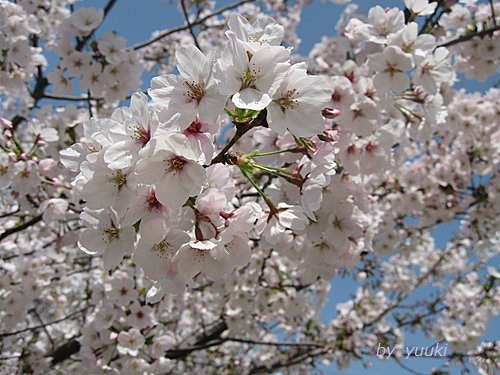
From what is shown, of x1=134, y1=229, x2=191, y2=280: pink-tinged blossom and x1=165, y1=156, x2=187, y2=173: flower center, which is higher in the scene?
x1=165, y1=156, x2=187, y2=173: flower center

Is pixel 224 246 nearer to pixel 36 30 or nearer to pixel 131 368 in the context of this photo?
pixel 131 368

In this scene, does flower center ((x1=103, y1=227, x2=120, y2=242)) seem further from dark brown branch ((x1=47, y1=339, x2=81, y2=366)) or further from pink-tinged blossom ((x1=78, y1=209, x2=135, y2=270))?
dark brown branch ((x1=47, y1=339, x2=81, y2=366))

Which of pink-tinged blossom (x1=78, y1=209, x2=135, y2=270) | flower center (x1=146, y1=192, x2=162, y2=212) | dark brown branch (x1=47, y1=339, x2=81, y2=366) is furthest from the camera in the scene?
dark brown branch (x1=47, y1=339, x2=81, y2=366)

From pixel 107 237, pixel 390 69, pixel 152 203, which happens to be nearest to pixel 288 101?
pixel 152 203

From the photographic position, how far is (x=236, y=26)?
1415 mm

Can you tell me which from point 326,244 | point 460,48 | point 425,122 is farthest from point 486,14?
point 326,244

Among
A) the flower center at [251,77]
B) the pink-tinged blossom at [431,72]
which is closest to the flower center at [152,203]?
the flower center at [251,77]

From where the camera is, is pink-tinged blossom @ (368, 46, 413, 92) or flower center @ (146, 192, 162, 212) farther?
pink-tinged blossom @ (368, 46, 413, 92)

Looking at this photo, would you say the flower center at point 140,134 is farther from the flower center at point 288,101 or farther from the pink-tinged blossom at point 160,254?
the flower center at point 288,101

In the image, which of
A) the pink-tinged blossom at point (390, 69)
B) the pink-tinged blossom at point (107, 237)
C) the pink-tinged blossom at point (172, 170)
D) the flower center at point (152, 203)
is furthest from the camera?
the pink-tinged blossom at point (390, 69)

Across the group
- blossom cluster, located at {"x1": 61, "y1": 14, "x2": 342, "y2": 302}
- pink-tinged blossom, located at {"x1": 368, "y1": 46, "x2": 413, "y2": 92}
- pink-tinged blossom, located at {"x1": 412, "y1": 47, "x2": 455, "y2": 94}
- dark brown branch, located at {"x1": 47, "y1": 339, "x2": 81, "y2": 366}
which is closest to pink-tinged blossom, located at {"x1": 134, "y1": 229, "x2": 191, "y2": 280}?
blossom cluster, located at {"x1": 61, "y1": 14, "x2": 342, "y2": 302}

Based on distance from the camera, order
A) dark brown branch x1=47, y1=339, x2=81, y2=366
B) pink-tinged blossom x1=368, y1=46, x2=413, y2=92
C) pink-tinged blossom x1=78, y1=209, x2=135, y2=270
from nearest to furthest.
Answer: pink-tinged blossom x1=78, y1=209, x2=135, y2=270 → pink-tinged blossom x1=368, y1=46, x2=413, y2=92 → dark brown branch x1=47, y1=339, x2=81, y2=366

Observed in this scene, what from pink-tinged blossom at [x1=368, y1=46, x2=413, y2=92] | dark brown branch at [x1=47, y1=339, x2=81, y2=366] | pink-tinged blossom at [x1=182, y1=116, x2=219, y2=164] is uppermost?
→ pink-tinged blossom at [x1=368, y1=46, x2=413, y2=92]

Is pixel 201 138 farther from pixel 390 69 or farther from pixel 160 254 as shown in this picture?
pixel 390 69
